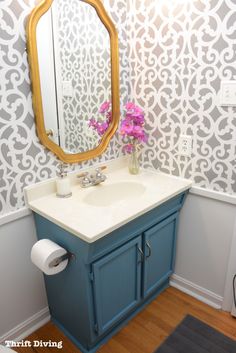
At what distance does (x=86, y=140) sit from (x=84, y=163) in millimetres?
139

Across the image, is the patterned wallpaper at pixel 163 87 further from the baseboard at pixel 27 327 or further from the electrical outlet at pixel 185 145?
the baseboard at pixel 27 327

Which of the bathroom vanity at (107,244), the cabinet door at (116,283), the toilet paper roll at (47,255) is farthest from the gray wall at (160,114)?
the cabinet door at (116,283)

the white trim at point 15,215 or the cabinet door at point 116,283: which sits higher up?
the white trim at point 15,215

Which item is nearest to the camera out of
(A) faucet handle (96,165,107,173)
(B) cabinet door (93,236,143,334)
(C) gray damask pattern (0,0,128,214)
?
(C) gray damask pattern (0,0,128,214)

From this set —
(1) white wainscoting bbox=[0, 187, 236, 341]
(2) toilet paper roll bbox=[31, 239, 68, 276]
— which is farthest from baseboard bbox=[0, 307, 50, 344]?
(2) toilet paper roll bbox=[31, 239, 68, 276]

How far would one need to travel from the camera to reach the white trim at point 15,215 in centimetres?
131

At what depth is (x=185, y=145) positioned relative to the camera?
5.25 ft

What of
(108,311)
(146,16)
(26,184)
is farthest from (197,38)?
(108,311)

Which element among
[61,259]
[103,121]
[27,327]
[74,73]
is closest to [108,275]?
[61,259]

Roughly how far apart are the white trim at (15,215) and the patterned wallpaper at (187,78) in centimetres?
88

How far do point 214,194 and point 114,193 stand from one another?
592 millimetres

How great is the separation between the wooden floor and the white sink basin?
2.43 feet

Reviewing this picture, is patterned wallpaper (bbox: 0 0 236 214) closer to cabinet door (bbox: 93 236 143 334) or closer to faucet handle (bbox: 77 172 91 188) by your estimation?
faucet handle (bbox: 77 172 91 188)

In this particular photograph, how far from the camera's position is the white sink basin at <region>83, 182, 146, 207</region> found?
1581 mm
